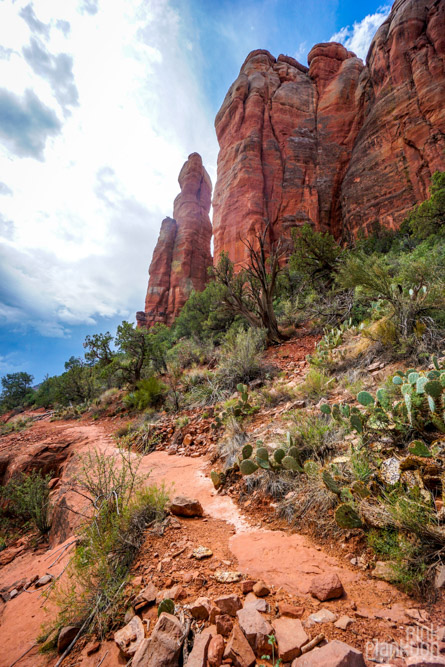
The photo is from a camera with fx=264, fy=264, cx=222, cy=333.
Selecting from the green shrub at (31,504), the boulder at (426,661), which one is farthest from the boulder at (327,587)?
the green shrub at (31,504)

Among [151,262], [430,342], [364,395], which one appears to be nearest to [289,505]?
[364,395]

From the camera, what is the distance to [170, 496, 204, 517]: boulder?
288 centimetres

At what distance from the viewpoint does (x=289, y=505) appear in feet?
8.81

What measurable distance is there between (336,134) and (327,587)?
117ft

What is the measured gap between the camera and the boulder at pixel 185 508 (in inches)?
113

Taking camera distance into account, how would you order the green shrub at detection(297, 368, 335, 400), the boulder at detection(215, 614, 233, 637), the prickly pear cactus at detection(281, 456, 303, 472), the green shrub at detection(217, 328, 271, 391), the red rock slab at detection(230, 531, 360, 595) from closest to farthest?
the boulder at detection(215, 614, 233, 637) → the red rock slab at detection(230, 531, 360, 595) → the prickly pear cactus at detection(281, 456, 303, 472) → the green shrub at detection(297, 368, 335, 400) → the green shrub at detection(217, 328, 271, 391)

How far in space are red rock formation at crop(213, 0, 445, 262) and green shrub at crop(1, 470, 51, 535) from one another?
24.5 meters

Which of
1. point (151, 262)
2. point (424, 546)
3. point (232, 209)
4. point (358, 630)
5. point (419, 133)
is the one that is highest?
point (151, 262)

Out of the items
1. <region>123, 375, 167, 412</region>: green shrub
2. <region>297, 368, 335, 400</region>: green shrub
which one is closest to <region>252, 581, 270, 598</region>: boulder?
<region>297, 368, 335, 400</region>: green shrub

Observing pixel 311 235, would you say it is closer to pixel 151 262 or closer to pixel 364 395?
pixel 364 395

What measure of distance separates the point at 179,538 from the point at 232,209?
29.6 metres

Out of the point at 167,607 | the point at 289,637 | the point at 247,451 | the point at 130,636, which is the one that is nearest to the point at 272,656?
the point at 289,637

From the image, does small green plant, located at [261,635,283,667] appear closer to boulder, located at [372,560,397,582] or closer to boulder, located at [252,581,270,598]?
boulder, located at [252,581,270,598]

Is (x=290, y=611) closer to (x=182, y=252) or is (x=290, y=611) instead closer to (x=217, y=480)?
(x=217, y=480)
